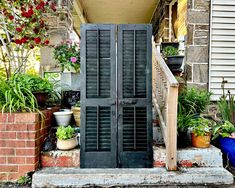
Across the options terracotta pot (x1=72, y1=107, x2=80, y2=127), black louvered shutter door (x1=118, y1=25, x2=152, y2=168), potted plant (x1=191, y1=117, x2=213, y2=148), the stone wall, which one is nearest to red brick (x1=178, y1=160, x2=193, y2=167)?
potted plant (x1=191, y1=117, x2=213, y2=148)

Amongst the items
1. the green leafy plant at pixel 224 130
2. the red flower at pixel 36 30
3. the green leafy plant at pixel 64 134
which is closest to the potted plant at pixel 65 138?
the green leafy plant at pixel 64 134

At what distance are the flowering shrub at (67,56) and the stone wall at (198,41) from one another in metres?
1.74

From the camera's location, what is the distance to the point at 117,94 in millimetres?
2367

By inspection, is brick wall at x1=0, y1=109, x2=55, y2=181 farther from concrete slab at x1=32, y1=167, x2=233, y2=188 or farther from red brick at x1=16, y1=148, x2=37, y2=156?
concrete slab at x1=32, y1=167, x2=233, y2=188

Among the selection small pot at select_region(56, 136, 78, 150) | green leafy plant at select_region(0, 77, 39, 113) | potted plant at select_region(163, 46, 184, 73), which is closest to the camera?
green leafy plant at select_region(0, 77, 39, 113)

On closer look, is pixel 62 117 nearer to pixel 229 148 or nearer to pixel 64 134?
pixel 64 134

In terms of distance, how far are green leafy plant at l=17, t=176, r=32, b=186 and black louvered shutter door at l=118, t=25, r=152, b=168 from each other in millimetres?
924

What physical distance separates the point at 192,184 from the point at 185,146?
0.45m

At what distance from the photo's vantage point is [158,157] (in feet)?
7.72

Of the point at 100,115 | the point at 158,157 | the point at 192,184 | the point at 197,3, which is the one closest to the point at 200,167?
the point at 192,184

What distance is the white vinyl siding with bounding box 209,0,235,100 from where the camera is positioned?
345cm

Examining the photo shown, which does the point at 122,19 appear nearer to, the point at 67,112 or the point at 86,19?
the point at 86,19

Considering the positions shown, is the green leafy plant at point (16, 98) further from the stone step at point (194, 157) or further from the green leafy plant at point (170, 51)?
the green leafy plant at point (170, 51)

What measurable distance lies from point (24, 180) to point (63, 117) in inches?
31.5
